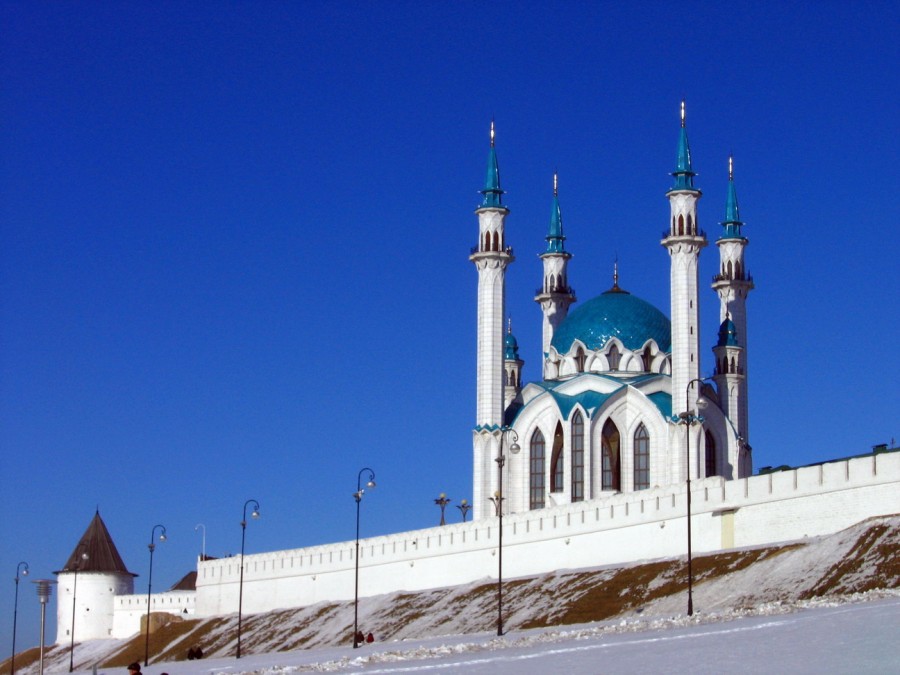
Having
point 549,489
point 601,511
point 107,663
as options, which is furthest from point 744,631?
point 107,663

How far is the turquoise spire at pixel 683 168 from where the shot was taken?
81000 mm

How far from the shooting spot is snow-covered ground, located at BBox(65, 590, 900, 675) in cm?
Answer: 3012

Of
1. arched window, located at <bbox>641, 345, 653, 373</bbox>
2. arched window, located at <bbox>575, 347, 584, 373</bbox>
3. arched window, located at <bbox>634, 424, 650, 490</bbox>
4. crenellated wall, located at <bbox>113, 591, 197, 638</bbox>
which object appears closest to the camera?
arched window, located at <bbox>634, 424, 650, 490</bbox>

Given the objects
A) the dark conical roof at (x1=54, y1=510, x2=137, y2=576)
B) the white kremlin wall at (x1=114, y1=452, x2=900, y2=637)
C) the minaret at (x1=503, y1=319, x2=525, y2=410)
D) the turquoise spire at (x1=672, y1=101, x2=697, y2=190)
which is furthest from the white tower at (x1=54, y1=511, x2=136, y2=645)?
the turquoise spire at (x1=672, y1=101, x2=697, y2=190)

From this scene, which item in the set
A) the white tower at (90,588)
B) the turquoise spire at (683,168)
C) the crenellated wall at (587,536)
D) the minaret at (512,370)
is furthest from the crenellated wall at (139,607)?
the turquoise spire at (683,168)

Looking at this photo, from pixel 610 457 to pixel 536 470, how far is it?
406 centimetres

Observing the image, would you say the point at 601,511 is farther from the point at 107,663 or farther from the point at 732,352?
the point at 107,663

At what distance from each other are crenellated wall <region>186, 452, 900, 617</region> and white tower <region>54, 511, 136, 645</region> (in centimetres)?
1054

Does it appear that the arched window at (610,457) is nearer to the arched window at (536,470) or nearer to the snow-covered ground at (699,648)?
the arched window at (536,470)

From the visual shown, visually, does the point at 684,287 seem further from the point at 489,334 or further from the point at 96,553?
the point at 96,553

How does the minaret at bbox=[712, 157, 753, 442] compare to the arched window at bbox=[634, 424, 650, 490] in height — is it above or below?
above

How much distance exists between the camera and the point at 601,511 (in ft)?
224

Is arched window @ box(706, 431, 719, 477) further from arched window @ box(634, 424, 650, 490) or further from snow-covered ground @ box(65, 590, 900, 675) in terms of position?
snow-covered ground @ box(65, 590, 900, 675)

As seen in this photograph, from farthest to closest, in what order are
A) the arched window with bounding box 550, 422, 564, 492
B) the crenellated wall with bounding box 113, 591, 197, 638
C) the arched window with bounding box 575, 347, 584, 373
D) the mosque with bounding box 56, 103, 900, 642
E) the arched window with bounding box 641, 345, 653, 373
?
the crenellated wall with bounding box 113, 591, 197, 638
the arched window with bounding box 575, 347, 584, 373
the arched window with bounding box 641, 345, 653, 373
the arched window with bounding box 550, 422, 564, 492
the mosque with bounding box 56, 103, 900, 642
